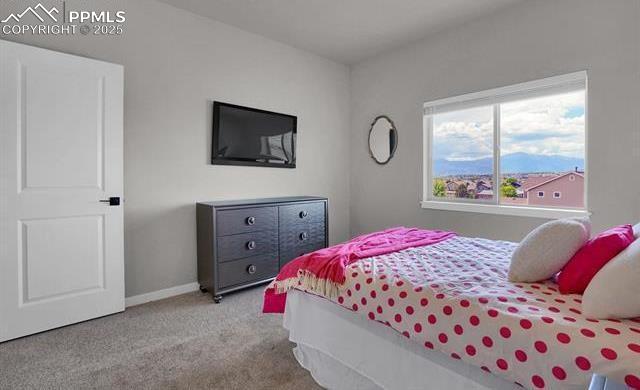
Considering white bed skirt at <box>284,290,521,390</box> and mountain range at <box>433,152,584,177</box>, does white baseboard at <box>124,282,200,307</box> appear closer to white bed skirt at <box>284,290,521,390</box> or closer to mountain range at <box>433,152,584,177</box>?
white bed skirt at <box>284,290,521,390</box>

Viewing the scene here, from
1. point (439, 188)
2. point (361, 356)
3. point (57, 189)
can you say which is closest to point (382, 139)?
point (439, 188)

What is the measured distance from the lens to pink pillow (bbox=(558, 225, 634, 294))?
3.85 feet

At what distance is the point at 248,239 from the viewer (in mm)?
2945

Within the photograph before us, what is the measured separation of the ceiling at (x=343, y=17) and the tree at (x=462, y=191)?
169cm

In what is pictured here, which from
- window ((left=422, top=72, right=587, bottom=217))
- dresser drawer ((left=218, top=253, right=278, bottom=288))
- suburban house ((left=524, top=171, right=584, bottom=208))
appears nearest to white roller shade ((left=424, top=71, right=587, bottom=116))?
window ((left=422, top=72, right=587, bottom=217))

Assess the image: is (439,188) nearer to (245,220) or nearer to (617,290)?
(245,220)

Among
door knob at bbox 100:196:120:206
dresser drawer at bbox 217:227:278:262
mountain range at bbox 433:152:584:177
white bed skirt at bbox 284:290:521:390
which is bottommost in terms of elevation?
white bed skirt at bbox 284:290:521:390

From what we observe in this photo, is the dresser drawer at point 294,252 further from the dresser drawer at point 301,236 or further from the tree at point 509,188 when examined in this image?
the tree at point 509,188

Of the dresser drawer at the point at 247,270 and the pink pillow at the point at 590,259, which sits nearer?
the pink pillow at the point at 590,259

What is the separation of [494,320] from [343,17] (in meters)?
3.00

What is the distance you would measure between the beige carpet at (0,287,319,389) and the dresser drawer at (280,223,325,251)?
0.82m

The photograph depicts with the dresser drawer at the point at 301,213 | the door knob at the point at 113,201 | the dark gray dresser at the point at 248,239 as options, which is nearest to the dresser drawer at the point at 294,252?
the dark gray dresser at the point at 248,239

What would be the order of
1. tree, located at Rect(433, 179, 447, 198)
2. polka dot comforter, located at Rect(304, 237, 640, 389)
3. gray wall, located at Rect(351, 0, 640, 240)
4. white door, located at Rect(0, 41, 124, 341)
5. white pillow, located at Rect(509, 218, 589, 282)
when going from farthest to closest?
tree, located at Rect(433, 179, 447, 198), gray wall, located at Rect(351, 0, 640, 240), white door, located at Rect(0, 41, 124, 341), white pillow, located at Rect(509, 218, 589, 282), polka dot comforter, located at Rect(304, 237, 640, 389)

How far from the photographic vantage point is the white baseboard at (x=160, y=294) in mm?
2719
